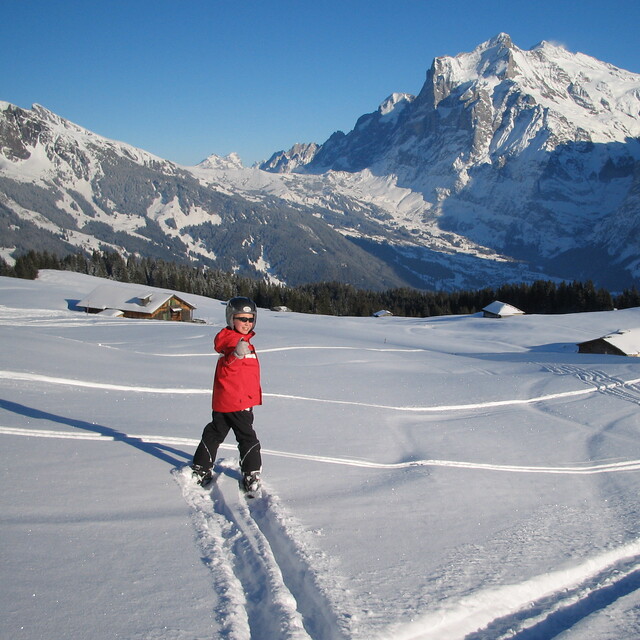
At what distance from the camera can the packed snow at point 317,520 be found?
273 centimetres

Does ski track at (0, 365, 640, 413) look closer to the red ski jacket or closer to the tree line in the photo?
the red ski jacket

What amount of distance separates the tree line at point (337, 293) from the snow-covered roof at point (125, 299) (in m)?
26.6

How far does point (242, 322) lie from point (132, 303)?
52.0 m

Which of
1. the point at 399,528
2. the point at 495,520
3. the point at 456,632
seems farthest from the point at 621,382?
the point at 456,632

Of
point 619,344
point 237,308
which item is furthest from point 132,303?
point 237,308

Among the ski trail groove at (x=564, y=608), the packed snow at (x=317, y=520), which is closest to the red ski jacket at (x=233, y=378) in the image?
the packed snow at (x=317, y=520)

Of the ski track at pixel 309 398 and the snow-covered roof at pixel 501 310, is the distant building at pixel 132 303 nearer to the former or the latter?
the snow-covered roof at pixel 501 310

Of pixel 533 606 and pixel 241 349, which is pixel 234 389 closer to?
pixel 241 349

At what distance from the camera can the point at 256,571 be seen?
124 inches

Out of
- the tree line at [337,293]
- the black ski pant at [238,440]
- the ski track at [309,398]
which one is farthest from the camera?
the tree line at [337,293]

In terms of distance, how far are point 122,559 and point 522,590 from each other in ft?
7.84

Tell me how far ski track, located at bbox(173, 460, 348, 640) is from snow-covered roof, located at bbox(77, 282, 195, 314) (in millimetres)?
51243

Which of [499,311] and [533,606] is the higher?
[499,311]

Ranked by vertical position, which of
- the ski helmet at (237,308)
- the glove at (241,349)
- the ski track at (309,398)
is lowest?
the ski track at (309,398)
